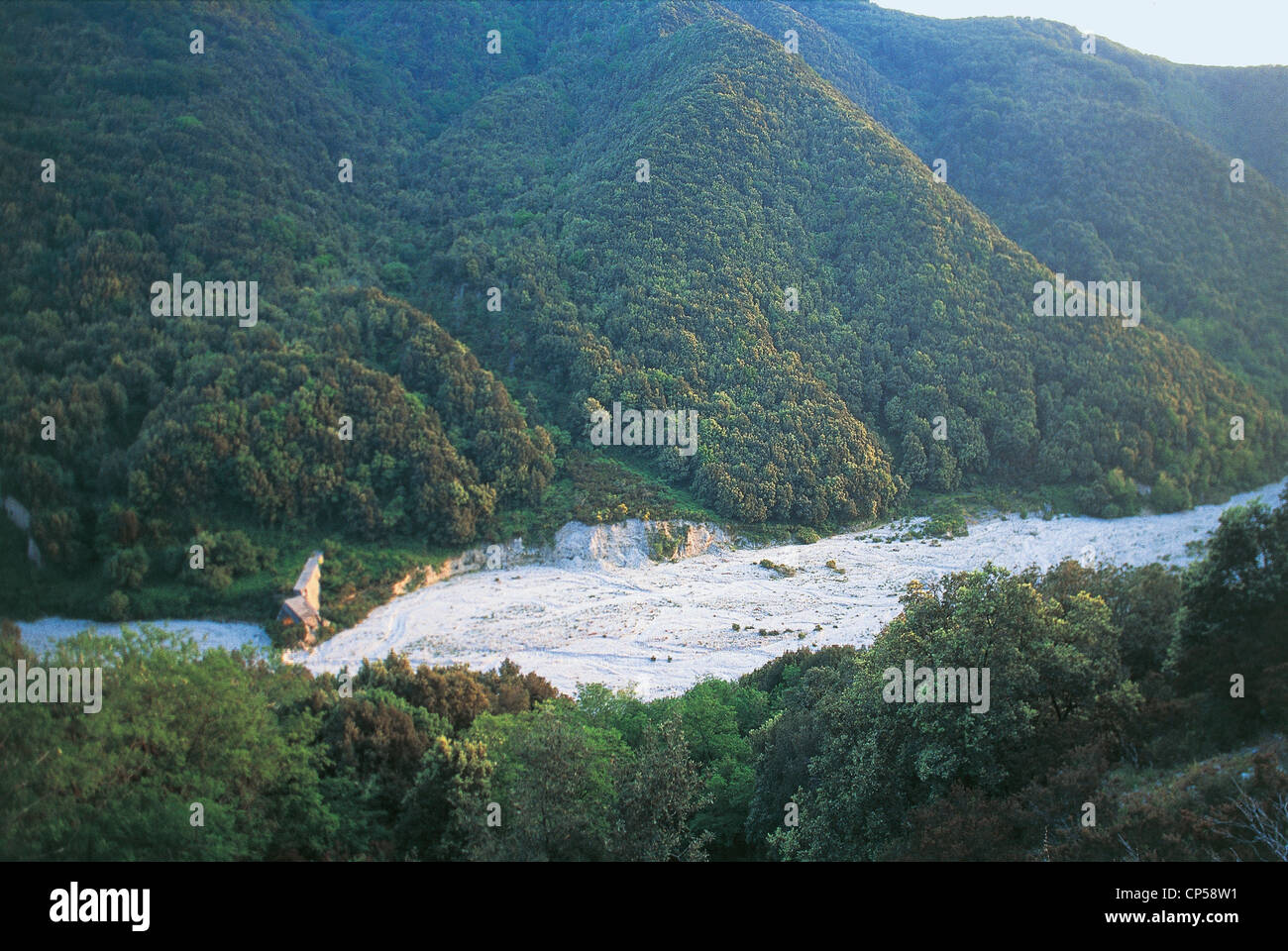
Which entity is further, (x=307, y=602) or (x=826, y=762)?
(x=307, y=602)

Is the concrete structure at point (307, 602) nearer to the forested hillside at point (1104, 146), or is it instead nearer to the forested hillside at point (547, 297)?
the forested hillside at point (547, 297)

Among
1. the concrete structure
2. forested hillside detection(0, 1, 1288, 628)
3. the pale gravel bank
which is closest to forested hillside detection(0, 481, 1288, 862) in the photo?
the pale gravel bank

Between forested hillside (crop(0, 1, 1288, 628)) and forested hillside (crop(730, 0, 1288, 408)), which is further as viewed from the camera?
forested hillside (crop(730, 0, 1288, 408))

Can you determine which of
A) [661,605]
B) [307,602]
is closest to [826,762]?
[661,605]

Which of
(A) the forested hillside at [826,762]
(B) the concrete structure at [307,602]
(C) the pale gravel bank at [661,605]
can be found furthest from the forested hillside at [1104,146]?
(B) the concrete structure at [307,602]

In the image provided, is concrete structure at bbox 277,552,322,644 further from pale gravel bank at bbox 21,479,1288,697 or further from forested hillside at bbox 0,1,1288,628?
forested hillside at bbox 0,1,1288,628

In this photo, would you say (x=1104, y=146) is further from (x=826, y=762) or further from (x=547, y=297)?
(x=826, y=762)

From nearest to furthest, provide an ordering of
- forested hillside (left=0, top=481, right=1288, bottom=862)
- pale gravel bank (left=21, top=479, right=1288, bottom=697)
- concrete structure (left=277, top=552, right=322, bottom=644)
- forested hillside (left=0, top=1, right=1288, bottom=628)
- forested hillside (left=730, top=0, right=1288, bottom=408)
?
1. forested hillside (left=0, top=481, right=1288, bottom=862)
2. pale gravel bank (left=21, top=479, right=1288, bottom=697)
3. concrete structure (left=277, top=552, right=322, bottom=644)
4. forested hillside (left=0, top=1, right=1288, bottom=628)
5. forested hillside (left=730, top=0, right=1288, bottom=408)

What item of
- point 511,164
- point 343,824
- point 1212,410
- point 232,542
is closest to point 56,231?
point 232,542

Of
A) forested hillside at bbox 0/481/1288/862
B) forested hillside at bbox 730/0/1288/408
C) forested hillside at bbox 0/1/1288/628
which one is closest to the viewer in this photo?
forested hillside at bbox 0/481/1288/862

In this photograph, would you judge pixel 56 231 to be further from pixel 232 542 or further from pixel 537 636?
pixel 537 636
